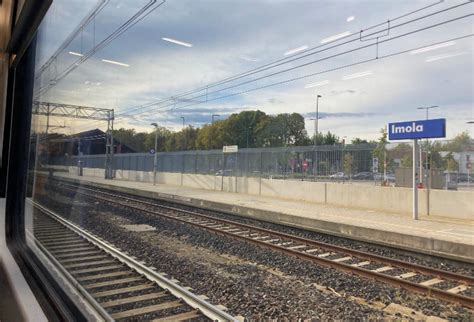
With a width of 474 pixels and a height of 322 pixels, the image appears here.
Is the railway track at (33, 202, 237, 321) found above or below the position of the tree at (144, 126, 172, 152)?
below

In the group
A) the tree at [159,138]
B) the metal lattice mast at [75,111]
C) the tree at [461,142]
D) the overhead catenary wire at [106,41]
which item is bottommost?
the tree at [461,142]

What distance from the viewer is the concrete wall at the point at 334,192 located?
762cm

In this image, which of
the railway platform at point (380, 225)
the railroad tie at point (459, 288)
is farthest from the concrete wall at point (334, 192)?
the railroad tie at point (459, 288)

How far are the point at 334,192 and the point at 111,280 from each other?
9.28 metres

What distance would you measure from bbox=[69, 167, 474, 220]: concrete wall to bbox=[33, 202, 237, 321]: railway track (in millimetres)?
663

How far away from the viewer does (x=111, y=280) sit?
2.92 meters

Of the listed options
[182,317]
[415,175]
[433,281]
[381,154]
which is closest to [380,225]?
[415,175]

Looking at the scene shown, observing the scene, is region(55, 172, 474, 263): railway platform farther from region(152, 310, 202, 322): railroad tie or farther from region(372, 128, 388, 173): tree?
region(152, 310, 202, 322): railroad tie

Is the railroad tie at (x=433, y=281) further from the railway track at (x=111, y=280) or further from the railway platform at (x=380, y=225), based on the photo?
the railway track at (x=111, y=280)

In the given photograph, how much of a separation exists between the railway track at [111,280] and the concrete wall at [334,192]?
66cm

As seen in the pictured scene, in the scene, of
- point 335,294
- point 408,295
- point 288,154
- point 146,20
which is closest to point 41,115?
point 146,20

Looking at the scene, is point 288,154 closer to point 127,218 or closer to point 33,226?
point 127,218

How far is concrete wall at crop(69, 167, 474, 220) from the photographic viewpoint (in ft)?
25.0

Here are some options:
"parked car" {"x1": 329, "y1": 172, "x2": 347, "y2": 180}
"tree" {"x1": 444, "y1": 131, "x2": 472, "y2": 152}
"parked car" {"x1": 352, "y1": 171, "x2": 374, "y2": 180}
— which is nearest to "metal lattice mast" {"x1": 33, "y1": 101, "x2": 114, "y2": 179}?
"tree" {"x1": 444, "y1": 131, "x2": 472, "y2": 152}
